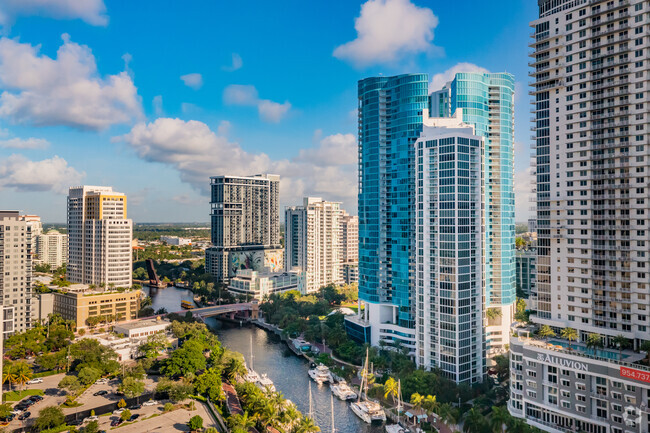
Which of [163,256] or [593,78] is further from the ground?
[593,78]

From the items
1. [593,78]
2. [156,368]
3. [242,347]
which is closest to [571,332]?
[593,78]

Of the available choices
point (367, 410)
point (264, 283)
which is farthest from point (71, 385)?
point (264, 283)

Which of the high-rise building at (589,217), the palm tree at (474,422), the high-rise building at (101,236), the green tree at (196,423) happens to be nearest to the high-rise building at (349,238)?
the high-rise building at (101,236)

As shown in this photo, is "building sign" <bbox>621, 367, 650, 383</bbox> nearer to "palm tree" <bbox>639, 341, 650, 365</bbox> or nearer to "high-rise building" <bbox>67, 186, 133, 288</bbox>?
"palm tree" <bbox>639, 341, 650, 365</bbox>

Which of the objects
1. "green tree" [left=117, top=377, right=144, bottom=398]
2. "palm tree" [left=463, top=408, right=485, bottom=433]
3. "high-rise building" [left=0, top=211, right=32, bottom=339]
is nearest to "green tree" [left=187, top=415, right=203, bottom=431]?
"green tree" [left=117, top=377, right=144, bottom=398]

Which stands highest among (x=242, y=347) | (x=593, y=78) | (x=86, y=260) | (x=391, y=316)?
(x=593, y=78)

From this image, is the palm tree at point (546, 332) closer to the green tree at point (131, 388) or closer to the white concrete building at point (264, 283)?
the green tree at point (131, 388)

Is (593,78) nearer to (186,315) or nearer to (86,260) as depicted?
(186,315)
